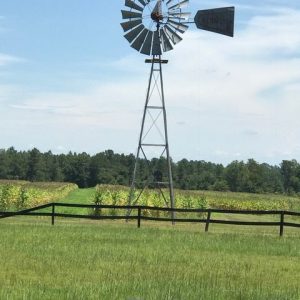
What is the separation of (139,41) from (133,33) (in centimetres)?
51

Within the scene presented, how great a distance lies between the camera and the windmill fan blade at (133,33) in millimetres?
32406

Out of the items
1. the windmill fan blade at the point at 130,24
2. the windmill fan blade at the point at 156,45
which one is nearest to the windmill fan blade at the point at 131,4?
the windmill fan blade at the point at 130,24

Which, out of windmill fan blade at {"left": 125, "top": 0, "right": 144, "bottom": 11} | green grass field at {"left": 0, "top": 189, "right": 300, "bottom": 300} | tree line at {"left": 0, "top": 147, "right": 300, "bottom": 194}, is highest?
windmill fan blade at {"left": 125, "top": 0, "right": 144, "bottom": 11}

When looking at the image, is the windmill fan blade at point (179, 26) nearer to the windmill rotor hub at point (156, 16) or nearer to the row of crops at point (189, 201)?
the windmill rotor hub at point (156, 16)

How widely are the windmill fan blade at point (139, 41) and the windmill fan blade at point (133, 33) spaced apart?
0.18 metres

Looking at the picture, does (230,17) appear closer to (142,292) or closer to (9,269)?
(9,269)

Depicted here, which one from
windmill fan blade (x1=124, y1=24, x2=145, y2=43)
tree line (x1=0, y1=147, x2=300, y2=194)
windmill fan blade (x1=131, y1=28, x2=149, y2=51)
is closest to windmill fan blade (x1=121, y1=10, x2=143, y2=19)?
windmill fan blade (x1=124, y1=24, x2=145, y2=43)

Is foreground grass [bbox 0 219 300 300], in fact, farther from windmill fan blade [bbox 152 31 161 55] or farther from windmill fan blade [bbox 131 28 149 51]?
windmill fan blade [bbox 131 28 149 51]

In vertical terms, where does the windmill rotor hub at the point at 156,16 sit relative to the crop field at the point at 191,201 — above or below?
above

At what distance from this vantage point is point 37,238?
2023cm

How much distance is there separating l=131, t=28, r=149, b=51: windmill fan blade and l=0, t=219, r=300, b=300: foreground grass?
466 inches

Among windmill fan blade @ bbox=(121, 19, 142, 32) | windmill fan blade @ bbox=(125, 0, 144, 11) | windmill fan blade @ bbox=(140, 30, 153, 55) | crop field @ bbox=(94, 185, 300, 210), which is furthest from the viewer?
crop field @ bbox=(94, 185, 300, 210)

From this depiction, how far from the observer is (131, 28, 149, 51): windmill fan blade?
107 ft

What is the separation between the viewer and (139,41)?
107ft
